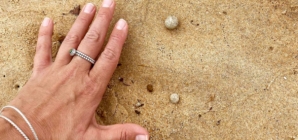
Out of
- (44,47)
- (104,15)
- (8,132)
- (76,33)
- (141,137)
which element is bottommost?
(141,137)

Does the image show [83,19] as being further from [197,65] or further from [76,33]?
[197,65]

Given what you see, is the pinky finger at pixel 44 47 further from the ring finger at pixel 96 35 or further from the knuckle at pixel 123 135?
the knuckle at pixel 123 135

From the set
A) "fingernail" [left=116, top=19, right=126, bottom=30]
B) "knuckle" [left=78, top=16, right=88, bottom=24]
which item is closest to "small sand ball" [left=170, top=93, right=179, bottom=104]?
"fingernail" [left=116, top=19, right=126, bottom=30]

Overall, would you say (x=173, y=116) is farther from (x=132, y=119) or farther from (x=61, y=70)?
(x=61, y=70)

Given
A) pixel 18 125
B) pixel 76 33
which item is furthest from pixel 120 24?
pixel 18 125

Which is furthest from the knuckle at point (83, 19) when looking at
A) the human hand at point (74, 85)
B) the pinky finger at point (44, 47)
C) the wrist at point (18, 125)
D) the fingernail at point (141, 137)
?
the fingernail at point (141, 137)

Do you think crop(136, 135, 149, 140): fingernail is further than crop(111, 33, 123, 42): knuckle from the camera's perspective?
No

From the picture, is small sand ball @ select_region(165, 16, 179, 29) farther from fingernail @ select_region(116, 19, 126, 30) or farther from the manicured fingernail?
the manicured fingernail
